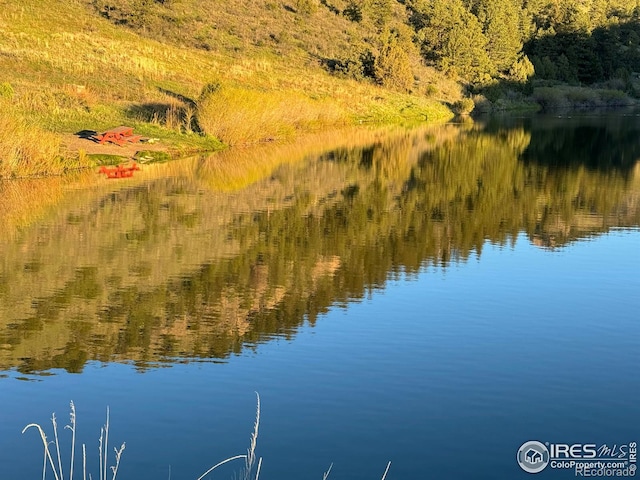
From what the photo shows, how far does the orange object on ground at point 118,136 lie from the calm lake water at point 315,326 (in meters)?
8.17

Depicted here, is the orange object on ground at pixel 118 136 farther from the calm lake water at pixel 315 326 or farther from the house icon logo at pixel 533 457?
the house icon logo at pixel 533 457

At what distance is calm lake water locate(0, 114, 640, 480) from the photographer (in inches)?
457

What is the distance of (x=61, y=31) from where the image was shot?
75188 mm

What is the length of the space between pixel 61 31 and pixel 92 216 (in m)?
51.3

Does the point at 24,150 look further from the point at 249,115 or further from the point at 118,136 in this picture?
the point at 249,115

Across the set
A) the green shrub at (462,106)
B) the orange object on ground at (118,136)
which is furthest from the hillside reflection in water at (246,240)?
the green shrub at (462,106)

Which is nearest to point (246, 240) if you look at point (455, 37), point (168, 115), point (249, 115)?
point (168, 115)

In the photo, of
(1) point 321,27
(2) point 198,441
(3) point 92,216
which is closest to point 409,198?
(3) point 92,216

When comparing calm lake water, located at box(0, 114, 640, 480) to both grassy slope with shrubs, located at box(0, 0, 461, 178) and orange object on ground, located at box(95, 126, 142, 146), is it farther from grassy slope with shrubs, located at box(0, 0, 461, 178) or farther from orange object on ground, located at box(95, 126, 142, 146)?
grassy slope with shrubs, located at box(0, 0, 461, 178)

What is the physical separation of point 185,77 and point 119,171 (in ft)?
97.1

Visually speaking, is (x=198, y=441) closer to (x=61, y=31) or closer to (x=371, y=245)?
(x=371, y=245)

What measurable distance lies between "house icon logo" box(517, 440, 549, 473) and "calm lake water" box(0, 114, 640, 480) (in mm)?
154

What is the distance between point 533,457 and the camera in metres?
11.0

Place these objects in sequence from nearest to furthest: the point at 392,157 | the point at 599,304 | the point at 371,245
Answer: the point at 599,304 < the point at 371,245 < the point at 392,157
